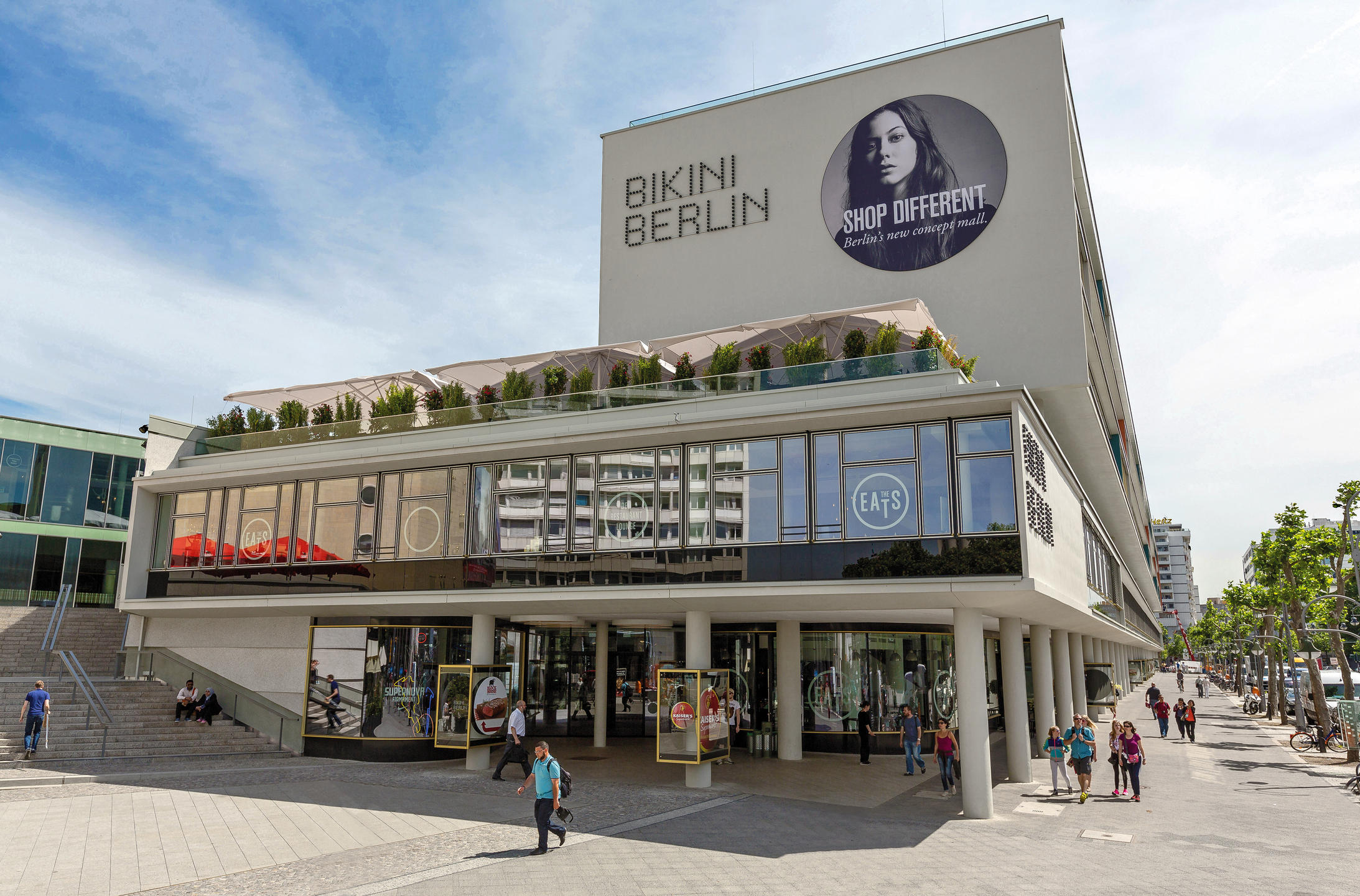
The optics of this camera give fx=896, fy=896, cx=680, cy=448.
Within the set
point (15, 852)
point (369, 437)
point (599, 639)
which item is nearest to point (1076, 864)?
point (15, 852)

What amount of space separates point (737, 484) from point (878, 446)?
3.04 metres

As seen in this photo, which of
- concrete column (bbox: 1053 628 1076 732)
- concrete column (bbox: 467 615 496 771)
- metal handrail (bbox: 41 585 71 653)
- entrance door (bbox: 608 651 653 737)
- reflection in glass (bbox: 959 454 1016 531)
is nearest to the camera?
reflection in glass (bbox: 959 454 1016 531)

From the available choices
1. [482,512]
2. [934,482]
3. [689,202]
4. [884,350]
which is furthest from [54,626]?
[934,482]

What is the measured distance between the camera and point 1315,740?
1225 inches

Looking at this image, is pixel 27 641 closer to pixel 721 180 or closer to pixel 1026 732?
pixel 721 180

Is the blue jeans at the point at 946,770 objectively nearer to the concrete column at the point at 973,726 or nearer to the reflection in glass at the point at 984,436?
the concrete column at the point at 973,726

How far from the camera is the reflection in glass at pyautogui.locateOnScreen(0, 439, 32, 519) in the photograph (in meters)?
32.6

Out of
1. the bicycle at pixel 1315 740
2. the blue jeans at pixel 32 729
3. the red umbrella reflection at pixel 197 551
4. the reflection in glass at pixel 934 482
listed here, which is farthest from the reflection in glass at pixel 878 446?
the bicycle at pixel 1315 740

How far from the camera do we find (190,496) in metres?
25.6

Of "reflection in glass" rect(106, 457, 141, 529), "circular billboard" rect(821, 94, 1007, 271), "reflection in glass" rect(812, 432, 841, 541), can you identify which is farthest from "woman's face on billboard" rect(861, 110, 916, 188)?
"reflection in glass" rect(106, 457, 141, 529)

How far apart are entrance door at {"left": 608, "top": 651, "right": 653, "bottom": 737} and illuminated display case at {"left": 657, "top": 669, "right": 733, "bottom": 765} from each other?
32.9 ft

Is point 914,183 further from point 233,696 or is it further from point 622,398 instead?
point 233,696

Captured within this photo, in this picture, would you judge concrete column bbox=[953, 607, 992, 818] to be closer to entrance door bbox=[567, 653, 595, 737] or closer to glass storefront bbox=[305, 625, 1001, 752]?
glass storefront bbox=[305, 625, 1001, 752]

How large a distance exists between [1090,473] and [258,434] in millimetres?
26478
